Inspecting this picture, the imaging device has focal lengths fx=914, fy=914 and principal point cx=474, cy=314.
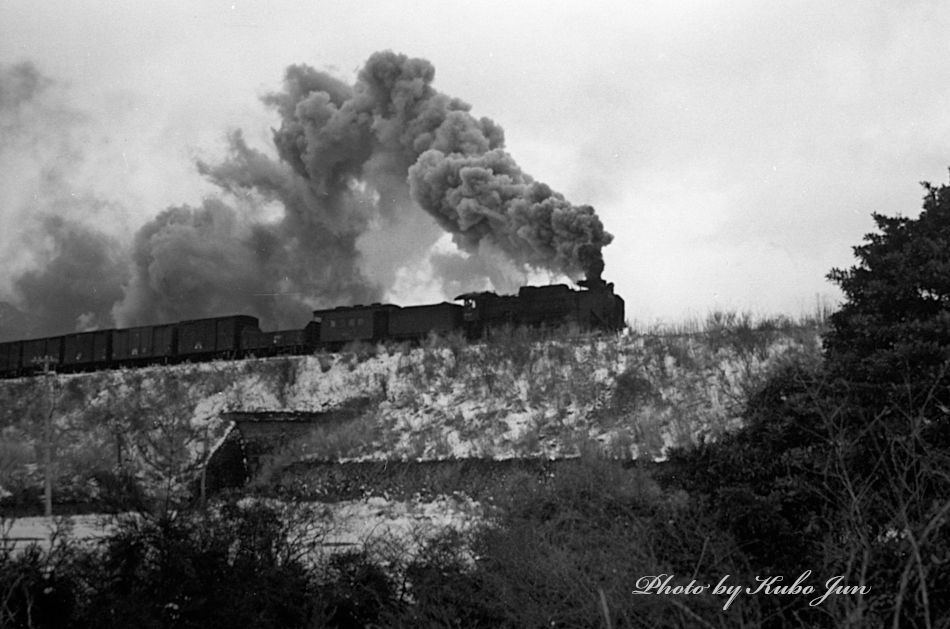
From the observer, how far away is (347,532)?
15812 millimetres

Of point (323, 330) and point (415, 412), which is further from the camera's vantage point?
point (323, 330)

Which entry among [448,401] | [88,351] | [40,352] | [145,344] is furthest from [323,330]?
[40,352]

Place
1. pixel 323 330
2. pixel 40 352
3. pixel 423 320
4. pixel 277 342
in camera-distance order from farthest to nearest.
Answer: pixel 40 352, pixel 277 342, pixel 323 330, pixel 423 320

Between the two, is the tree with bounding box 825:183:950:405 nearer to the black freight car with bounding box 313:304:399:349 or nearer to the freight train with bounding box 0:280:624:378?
the freight train with bounding box 0:280:624:378

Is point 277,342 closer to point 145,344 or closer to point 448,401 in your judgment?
point 145,344

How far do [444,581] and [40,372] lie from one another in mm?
32616

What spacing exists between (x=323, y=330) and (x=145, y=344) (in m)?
8.84

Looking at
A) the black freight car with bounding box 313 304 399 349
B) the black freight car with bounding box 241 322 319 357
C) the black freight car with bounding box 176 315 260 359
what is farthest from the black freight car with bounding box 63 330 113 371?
the black freight car with bounding box 313 304 399 349

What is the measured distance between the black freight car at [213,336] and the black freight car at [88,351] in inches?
155

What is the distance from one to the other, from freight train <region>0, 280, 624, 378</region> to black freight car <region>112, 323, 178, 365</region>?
4 centimetres

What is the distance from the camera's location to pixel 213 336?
35812 mm

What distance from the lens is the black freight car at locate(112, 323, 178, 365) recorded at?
121 ft

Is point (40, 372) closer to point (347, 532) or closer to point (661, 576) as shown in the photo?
point (347, 532)

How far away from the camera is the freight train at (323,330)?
3016cm
